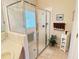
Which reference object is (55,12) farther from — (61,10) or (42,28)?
(42,28)

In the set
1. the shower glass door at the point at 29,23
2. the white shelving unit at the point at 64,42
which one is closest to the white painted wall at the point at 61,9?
the white shelving unit at the point at 64,42

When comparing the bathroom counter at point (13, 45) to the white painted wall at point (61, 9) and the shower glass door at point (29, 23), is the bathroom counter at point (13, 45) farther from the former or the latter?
the white painted wall at point (61, 9)

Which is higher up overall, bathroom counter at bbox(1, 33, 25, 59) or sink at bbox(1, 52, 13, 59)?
bathroom counter at bbox(1, 33, 25, 59)

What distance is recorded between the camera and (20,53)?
2160mm

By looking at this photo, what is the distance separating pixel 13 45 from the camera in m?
2.08

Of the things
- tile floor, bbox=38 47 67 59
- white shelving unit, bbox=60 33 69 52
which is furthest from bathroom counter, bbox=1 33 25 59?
white shelving unit, bbox=60 33 69 52

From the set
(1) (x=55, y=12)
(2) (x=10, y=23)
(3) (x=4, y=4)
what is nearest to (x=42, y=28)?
(1) (x=55, y=12)

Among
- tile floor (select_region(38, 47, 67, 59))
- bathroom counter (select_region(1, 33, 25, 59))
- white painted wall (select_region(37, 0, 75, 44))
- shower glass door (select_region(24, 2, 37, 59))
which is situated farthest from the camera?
white painted wall (select_region(37, 0, 75, 44))

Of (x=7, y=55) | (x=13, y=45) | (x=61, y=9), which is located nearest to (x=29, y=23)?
(x=13, y=45)

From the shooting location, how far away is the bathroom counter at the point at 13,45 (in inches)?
77.5

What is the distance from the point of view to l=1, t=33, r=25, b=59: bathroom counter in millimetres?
1969

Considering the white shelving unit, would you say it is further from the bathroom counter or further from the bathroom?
the bathroom counter

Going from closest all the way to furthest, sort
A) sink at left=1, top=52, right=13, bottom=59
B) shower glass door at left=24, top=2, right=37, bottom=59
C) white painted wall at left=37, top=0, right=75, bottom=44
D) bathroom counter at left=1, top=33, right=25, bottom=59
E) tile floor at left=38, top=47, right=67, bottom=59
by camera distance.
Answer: sink at left=1, top=52, right=13, bottom=59, bathroom counter at left=1, top=33, right=25, bottom=59, shower glass door at left=24, top=2, right=37, bottom=59, tile floor at left=38, top=47, right=67, bottom=59, white painted wall at left=37, top=0, right=75, bottom=44

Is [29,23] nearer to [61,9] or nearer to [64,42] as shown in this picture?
[64,42]
